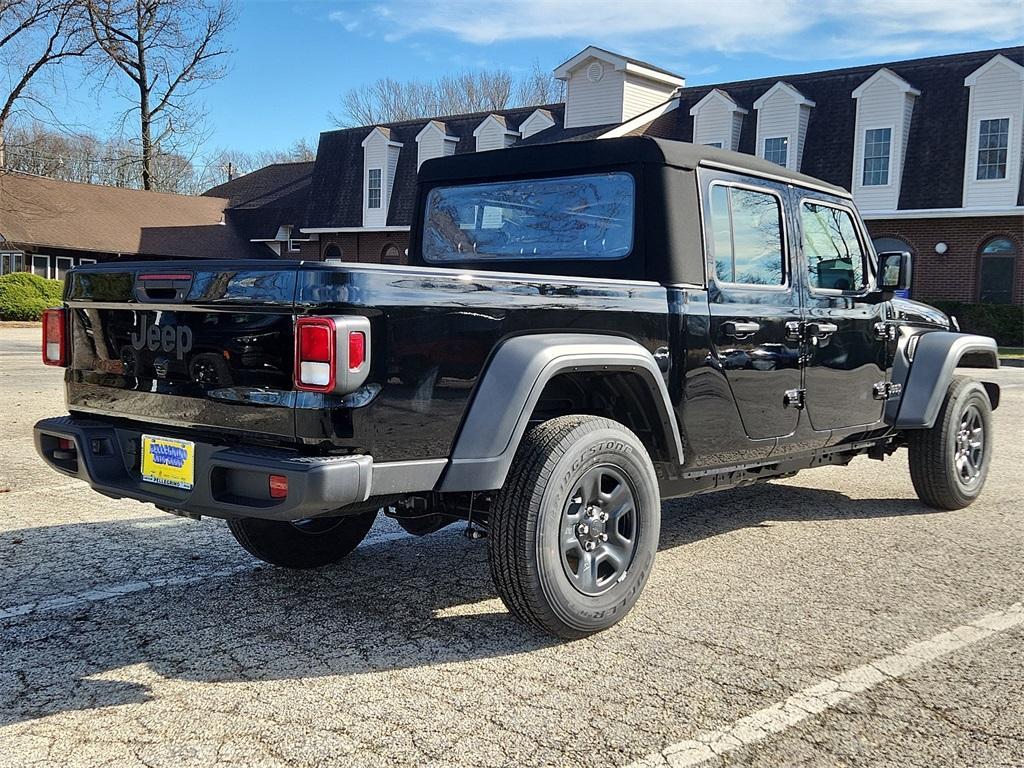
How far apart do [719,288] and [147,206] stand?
43020 mm

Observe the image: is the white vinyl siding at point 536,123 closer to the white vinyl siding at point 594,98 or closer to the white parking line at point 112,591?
the white vinyl siding at point 594,98

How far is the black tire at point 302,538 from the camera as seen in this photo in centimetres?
462

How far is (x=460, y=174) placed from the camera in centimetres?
533

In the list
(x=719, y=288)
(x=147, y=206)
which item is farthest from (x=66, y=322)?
(x=147, y=206)

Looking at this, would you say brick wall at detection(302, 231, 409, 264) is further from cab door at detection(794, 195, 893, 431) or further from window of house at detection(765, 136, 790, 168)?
cab door at detection(794, 195, 893, 431)

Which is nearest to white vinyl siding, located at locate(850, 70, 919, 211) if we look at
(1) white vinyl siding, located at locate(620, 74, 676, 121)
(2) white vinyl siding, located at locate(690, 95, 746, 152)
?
(2) white vinyl siding, located at locate(690, 95, 746, 152)

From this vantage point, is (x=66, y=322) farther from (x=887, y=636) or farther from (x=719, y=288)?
(x=887, y=636)

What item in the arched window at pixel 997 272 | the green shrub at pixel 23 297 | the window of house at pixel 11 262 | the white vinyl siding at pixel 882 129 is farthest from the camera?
the window of house at pixel 11 262

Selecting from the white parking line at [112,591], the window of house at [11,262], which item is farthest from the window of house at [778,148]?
the window of house at [11,262]

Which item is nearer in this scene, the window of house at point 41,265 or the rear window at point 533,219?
the rear window at point 533,219

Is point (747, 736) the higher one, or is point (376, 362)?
point (376, 362)

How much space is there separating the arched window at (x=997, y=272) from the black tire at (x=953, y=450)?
70.9 feet

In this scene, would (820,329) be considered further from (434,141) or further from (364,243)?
(364,243)

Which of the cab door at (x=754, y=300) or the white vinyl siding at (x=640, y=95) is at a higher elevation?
the white vinyl siding at (x=640, y=95)
